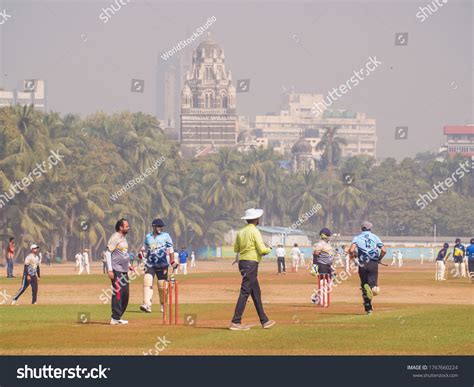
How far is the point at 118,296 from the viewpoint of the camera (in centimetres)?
2981

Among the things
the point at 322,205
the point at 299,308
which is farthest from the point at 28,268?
the point at 322,205

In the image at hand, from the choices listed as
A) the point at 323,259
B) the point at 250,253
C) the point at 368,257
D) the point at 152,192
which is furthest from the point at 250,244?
the point at 152,192

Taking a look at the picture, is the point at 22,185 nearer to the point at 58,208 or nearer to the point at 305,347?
the point at 58,208

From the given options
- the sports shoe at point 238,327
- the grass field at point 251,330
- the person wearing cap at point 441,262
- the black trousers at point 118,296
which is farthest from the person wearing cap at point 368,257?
the person wearing cap at point 441,262

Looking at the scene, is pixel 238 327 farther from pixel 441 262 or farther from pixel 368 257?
pixel 441 262

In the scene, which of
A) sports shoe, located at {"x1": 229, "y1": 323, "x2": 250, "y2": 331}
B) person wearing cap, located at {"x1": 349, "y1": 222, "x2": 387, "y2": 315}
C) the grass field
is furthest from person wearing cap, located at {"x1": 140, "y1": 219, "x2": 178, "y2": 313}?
sports shoe, located at {"x1": 229, "y1": 323, "x2": 250, "y2": 331}

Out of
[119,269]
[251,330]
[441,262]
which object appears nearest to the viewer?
[251,330]

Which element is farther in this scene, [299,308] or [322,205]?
[322,205]

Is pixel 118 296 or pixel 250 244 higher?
pixel 250 244

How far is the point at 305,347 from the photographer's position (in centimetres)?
2539

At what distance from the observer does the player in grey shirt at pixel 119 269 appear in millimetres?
29906

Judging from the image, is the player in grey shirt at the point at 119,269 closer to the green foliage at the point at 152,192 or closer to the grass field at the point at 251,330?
the grass field at the point at 251,330

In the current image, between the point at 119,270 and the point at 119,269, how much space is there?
0.03 meters

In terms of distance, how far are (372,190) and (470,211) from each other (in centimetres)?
1396
